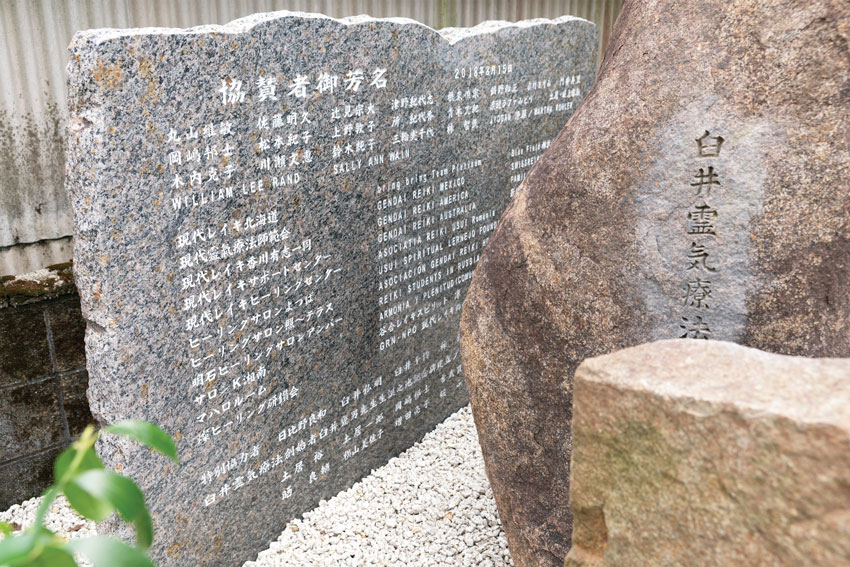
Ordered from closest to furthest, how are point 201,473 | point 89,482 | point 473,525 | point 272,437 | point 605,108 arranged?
point 89,482, point 605,108, point 201,473, point 272,437, point 473,525

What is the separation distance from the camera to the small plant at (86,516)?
0.49 m

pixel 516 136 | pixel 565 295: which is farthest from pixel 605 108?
pixel 516 136

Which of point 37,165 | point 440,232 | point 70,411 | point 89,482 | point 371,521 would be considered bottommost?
point 371,521

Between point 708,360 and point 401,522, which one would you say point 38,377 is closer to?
point 401,522

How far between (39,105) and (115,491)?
10.5ft

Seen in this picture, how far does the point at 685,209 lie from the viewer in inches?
80.6

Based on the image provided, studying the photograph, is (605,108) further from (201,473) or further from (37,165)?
(37,165)

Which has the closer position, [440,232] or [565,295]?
[565,295]

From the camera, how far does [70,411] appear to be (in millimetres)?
3344

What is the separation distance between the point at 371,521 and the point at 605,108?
2.00 meters

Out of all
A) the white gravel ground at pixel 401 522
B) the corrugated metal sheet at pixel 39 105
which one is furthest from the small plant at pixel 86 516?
the corrugated metal sheet at pixel 39 105

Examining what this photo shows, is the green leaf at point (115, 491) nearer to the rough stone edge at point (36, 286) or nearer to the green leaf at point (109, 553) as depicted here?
the green leaf at point (109, 553)

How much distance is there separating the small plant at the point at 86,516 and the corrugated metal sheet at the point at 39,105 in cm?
309

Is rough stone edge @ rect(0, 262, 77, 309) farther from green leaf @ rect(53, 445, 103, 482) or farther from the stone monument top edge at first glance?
green leaf @ rect(53, 445, 103, 482)
